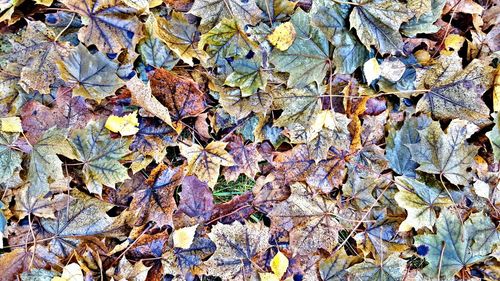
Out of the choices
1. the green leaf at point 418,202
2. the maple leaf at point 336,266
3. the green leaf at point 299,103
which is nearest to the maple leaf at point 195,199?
the green leaf at point 299,103

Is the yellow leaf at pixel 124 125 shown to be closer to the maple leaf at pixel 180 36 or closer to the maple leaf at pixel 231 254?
the maple leaf at pixel 180 36

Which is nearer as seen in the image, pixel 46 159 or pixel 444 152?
pixel 46 159

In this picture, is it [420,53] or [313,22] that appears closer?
[313,22]

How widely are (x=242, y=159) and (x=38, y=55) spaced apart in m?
0.82

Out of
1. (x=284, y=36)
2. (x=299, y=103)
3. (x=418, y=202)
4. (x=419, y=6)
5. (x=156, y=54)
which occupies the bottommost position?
(x=418, y=202)

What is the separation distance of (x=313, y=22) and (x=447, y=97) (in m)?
0.59

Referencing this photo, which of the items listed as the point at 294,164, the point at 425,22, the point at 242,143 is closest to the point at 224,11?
the point at 242,143

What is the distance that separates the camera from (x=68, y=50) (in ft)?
5.13

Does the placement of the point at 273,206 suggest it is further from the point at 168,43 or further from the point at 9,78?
the point at 9,78

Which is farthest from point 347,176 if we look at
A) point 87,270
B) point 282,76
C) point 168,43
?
point 87,270

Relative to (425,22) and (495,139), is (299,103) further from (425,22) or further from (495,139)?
(495,139)

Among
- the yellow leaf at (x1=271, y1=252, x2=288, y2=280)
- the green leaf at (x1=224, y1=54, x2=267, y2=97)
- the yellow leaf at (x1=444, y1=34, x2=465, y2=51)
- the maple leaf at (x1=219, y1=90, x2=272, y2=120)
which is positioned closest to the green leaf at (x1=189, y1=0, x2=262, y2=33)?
the green leaf at (x1=224, y1=54, x2=267, y2=97)

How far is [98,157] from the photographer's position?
1540 millimetres

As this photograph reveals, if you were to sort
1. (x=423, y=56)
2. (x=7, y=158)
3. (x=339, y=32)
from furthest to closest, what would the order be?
(x=423, y=56) → (x=339, y=32) → (x=7, y=158)
